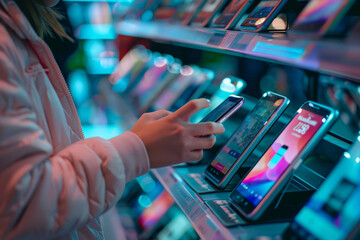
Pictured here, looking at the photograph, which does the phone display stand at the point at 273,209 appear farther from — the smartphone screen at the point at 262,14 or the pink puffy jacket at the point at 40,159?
the smartphone screen at the point at 262,14

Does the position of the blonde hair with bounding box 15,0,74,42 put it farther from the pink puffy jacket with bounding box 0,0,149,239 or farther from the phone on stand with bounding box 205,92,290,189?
the phone on stand with bounding box 205,92,290,189

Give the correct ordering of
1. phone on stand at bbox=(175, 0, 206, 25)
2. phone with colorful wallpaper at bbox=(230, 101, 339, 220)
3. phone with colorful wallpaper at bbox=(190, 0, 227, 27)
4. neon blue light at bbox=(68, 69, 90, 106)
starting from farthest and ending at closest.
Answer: neon blue light at bbox=(68, 69, 90, 106), phone on stand at bbox=(175, 0, 206, 25), phone with colorful wallpaper at bbox=(190, 0, 227, 27), phone with colorful wallpaper at bbox=(230, 101, 339, 220)

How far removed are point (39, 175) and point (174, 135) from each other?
338 mm

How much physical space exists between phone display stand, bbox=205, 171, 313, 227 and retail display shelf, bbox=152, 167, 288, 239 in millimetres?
14

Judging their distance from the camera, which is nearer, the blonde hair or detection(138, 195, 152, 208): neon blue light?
the blonde hair

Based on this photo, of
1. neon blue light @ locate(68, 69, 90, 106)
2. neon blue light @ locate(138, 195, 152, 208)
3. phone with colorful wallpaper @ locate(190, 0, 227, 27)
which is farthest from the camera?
neon blue light @ locate(68, 69, 90, 106)

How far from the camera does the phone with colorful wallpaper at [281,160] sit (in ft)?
2.75

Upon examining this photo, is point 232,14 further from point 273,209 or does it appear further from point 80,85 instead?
point 80,85

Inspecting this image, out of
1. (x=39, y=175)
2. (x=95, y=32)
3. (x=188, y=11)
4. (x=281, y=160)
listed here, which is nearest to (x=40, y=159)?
A: (x=39, y=175)

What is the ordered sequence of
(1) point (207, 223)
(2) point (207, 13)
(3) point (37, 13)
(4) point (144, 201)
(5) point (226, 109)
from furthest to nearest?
(4) point (144, 201)
(2) point (207, 13)
(5) point (226, 109)
(3) point (37, 13)
(1) point (207, 223)

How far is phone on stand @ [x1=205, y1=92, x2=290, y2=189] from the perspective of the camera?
3.32 feet

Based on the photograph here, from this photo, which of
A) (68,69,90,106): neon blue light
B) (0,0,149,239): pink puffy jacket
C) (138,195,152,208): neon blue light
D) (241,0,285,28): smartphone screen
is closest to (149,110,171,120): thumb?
(0,0,149,239): pink puffy jacket

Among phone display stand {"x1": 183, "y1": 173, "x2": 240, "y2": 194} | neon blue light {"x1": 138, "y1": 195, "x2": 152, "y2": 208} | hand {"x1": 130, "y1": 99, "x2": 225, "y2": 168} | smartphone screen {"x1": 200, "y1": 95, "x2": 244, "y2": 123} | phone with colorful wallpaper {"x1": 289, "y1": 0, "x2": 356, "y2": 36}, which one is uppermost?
phone with colorful wallpaper {"x1": 289, "y1": 0, "x2": 356, "y2": 36}

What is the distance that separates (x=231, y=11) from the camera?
1.17m
